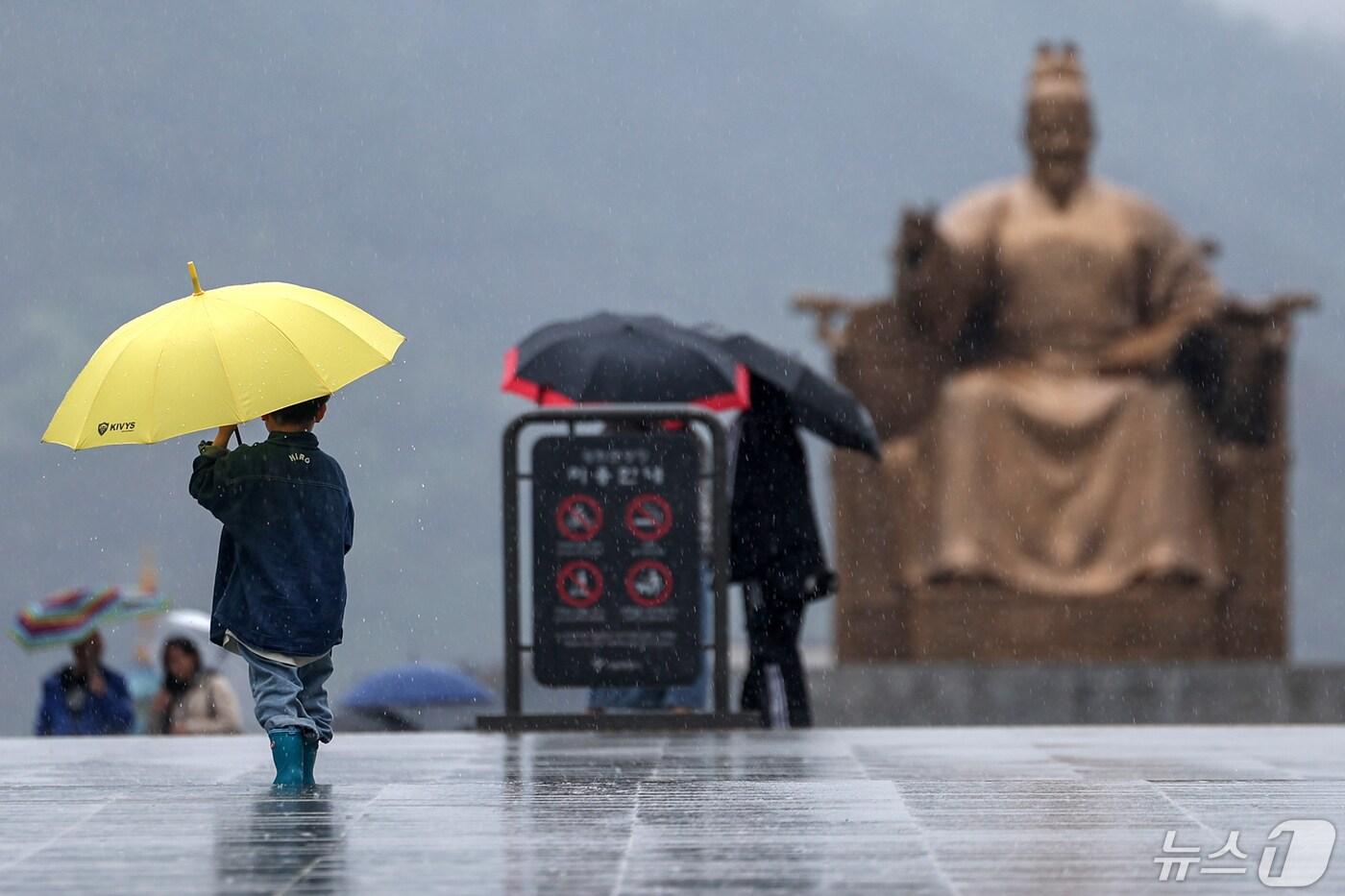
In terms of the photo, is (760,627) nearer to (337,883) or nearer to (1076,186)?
(337,883)

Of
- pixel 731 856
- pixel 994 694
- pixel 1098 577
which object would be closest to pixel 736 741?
pixel 731 856

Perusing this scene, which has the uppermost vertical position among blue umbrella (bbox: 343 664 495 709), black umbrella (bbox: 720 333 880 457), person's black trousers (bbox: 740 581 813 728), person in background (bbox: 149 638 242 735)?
black umbrella (bbox: 720 333 880 457)

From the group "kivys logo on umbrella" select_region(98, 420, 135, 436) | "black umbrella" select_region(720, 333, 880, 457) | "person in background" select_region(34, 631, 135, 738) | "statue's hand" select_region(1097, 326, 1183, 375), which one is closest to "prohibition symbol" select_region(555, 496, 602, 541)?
"black umbrella" select_region(720, 333, 880, 457)

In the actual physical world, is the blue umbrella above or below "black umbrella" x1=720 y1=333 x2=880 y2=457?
below

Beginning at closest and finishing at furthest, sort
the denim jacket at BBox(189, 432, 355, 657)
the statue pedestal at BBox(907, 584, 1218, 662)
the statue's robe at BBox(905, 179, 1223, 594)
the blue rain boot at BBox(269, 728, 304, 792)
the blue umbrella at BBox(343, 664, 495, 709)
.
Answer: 1. the denim jacket at BBox(189, 432, 355, 657)
2. the blue rain boot at BBox(269, 728, 304, 792)
3. the blue umbrella at BBox(343, 664, 495, 709)
4. the statue pedestal at BBox(907, 584, 1218, 662)
5. the statue's robe at BBox(905, 179, 1223, 594)

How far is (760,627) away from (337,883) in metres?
5.32

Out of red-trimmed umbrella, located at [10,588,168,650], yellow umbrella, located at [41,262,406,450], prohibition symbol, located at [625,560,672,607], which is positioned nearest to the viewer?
yellow umbrella, located at [41,262,406,450]

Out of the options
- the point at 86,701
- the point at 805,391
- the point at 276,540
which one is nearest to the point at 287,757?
the point at 276,540

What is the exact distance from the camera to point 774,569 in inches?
365

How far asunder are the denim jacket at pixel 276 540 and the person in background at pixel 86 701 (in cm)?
485

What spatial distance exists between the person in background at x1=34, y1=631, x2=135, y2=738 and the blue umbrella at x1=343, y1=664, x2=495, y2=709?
3402 mm

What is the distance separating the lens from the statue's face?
58.0 ft

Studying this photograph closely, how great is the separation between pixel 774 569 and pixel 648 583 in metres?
0.50

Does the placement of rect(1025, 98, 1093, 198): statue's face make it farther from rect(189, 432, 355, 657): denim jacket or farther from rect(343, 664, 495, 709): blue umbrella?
rect(189, 432, 355, 657): denim jacket
